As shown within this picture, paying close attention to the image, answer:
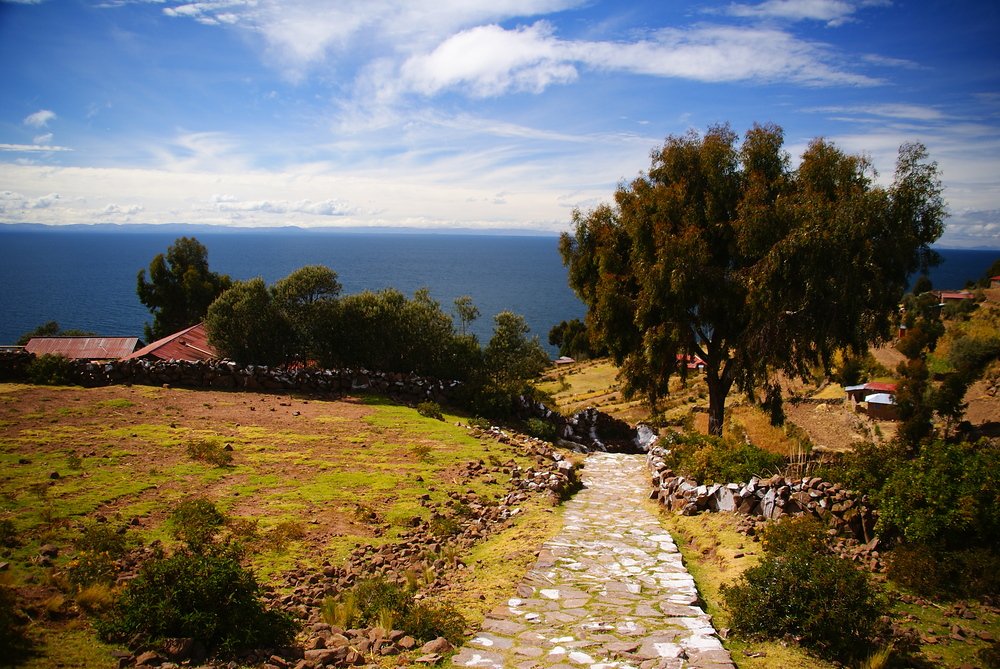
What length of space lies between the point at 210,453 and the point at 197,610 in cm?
Result: 838

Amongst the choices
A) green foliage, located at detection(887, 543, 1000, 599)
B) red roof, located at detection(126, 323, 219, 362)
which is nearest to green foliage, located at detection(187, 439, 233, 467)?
green foliage, located at detection(887, 543, 1000, 599)

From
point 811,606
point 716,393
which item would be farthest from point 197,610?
point 716,393

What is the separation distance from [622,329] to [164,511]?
46.8ft

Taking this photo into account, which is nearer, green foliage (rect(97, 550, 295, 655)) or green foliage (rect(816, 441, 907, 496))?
green foliage (rect(97, 550, 295, 655))

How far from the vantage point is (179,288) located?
48.0 m

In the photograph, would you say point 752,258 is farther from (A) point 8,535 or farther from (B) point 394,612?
(A) point 8,535

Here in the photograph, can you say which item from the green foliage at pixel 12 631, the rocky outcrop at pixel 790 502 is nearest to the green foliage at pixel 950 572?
the rocky outcrop at pixel 790 502

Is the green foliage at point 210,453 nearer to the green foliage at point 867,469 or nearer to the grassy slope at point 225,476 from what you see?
the grassy slope at point 225,476

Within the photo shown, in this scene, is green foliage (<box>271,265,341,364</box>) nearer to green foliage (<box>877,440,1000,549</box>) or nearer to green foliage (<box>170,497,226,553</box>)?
green foliage (<box>170,497,226,553</box>)

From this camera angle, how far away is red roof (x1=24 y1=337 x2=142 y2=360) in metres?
40.1

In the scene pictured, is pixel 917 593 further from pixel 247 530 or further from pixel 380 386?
pixel 380 386

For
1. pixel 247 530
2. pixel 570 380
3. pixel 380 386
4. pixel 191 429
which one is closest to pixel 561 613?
pixel 247 530

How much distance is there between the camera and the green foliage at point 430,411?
68.0ft

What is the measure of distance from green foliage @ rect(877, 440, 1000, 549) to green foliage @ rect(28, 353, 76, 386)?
25459mm
